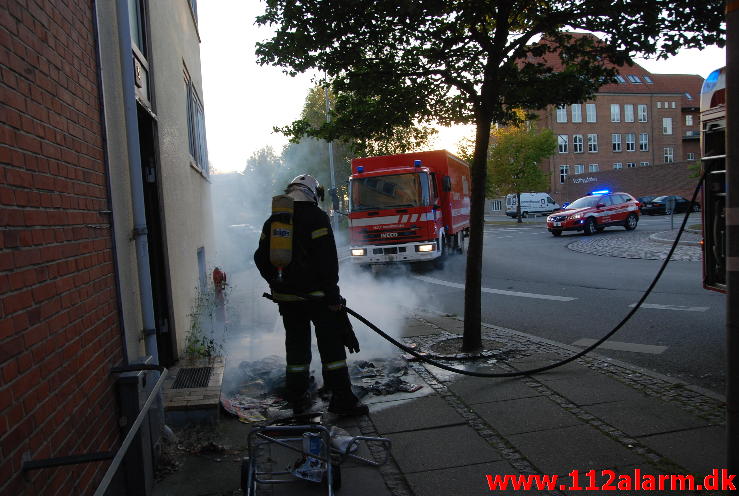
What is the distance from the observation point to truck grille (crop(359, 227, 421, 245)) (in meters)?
13.7

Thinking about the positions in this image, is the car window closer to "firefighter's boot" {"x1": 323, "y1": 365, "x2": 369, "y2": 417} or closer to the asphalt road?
the asphalt road

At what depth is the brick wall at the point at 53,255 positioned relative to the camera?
1945 millimetres

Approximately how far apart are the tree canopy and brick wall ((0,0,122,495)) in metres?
2.70

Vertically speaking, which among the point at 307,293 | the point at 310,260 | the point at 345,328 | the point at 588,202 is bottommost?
the point at 345,328

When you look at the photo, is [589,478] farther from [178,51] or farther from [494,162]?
[494,162]

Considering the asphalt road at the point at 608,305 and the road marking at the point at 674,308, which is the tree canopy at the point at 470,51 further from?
the road marking at the point at 674,308

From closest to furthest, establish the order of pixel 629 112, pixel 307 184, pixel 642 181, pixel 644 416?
pixel 644 416
pixel 307 184
pixel 642 181
pixel 629 112

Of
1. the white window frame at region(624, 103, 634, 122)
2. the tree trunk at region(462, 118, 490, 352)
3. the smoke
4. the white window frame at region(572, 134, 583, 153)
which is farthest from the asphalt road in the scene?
the white window frame at region(624, 103, 634, 122)

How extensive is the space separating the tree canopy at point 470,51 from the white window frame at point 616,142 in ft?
207

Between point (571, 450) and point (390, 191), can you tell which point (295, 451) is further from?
point (390, 191)

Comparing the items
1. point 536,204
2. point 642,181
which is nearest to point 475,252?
point 536,204

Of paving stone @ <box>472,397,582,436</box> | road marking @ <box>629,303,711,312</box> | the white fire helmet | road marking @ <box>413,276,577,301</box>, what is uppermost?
the white fire helmet

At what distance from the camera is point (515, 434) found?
3889 mm

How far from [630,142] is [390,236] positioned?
59336mm
